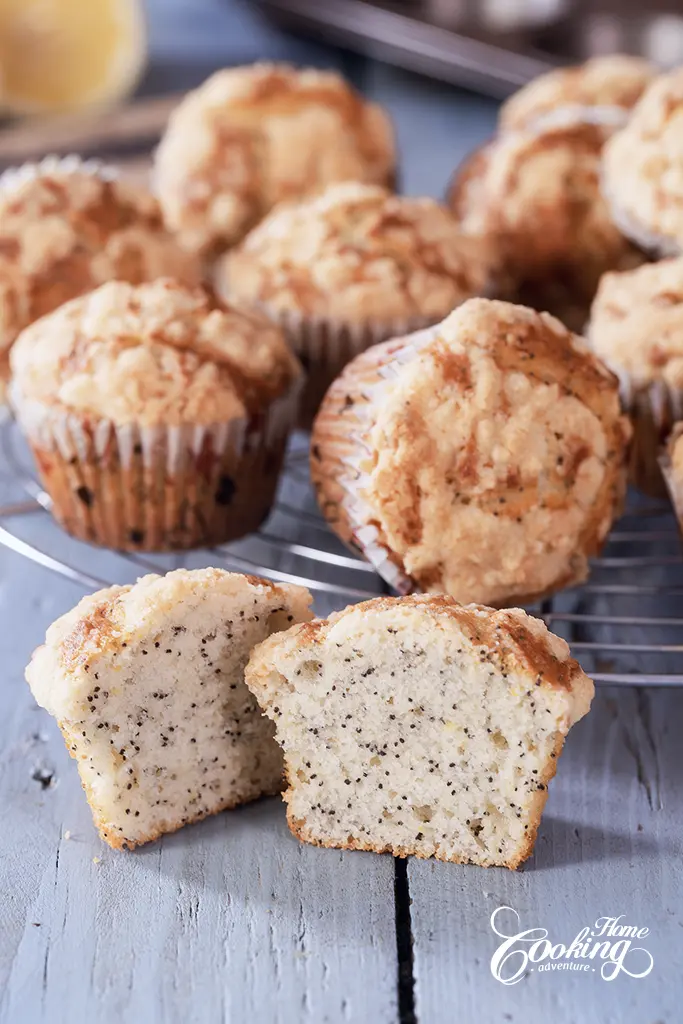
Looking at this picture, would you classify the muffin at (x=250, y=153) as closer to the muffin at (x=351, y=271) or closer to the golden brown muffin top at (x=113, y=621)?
the muffin at (x=351, y=271)

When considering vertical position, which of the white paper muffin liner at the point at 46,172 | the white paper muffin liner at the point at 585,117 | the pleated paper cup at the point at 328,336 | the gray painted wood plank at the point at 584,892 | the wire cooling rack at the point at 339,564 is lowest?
the wire cooling rack at the point at 339,564

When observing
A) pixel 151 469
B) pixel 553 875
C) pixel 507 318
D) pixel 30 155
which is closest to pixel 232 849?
pixel 553 875

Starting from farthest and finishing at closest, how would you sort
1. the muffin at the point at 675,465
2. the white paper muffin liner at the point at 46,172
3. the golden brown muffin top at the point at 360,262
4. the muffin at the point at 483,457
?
the white paper muffin liner at the point at 46,172 → the golden brown muffin top at the point at 360,262 → the muffin at the point at 675,465 → the muffin at the point at 483,457

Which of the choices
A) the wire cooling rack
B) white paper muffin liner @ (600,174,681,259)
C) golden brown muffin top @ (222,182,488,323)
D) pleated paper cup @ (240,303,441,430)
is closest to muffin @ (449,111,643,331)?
white paper muffin liner @ (600,174,681,259)

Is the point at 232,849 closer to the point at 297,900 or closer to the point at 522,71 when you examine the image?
the point at 297,900

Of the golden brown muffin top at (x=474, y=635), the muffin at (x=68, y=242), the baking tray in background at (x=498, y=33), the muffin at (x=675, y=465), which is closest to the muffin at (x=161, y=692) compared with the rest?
the golden brown muffin top at (x=474, y=635)

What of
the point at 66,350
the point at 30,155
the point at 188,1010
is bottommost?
the point at 30,155

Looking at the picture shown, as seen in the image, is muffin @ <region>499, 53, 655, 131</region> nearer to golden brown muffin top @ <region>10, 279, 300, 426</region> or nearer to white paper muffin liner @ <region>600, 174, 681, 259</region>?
white paper muffin liner @ <region>600, 174, 681, 259</region>
